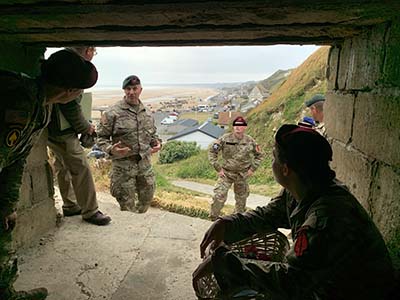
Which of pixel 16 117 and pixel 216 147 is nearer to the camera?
pixel 16 117

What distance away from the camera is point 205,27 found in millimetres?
2207

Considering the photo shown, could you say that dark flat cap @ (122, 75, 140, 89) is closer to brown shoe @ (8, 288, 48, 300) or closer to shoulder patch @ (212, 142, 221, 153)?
shoulder patch @ (212, 142, 221, 153)

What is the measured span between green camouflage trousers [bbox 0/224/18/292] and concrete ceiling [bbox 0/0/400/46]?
125cm

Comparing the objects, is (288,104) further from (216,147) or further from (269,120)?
(216,147)

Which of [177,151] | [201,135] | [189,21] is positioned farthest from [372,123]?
[201,135]

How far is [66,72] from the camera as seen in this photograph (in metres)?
2.22

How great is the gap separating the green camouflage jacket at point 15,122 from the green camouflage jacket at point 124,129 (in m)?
2.35

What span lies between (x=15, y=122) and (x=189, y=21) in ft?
3.24

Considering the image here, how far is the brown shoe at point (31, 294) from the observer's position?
2.43 m

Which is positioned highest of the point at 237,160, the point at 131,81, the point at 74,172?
the point at 131,81

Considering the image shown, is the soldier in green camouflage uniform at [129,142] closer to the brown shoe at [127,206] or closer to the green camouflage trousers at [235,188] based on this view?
the brown shoe at [127,206]

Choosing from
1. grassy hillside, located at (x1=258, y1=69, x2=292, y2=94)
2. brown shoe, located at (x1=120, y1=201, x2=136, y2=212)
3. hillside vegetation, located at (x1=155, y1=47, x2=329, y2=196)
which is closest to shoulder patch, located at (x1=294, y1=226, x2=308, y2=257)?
brown shoe, located at (x1=120, y1=201, x2=136, y2=212)

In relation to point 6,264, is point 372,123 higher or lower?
higher

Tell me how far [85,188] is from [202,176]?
1102 centimetres
